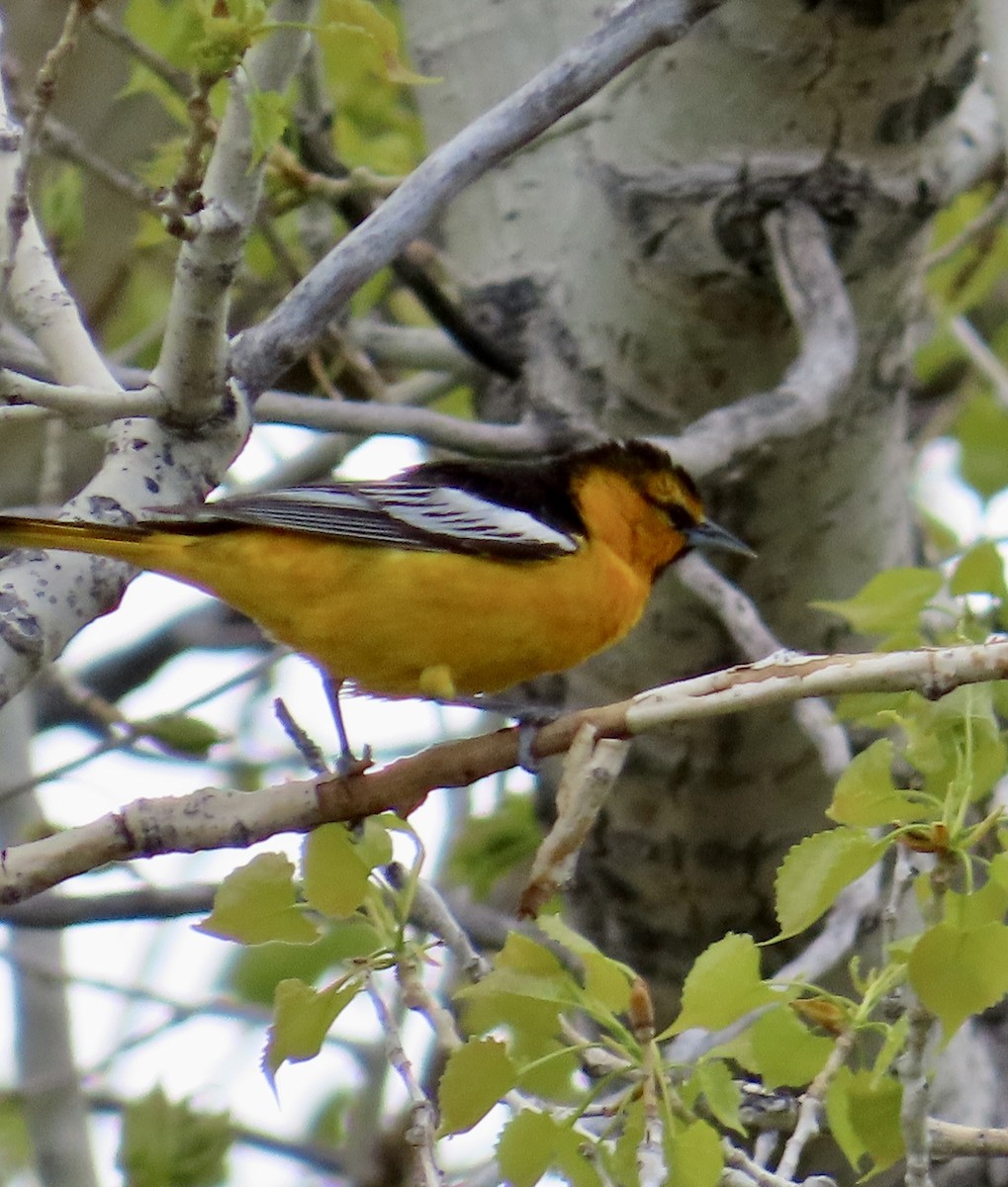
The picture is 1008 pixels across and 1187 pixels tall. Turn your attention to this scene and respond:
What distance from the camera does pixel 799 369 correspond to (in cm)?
354

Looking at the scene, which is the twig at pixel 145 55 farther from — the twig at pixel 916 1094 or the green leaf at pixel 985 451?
the green leaf at pixel 985 451

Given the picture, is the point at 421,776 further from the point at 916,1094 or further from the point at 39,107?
the point at 39,107

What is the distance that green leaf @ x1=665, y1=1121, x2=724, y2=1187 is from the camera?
1.73m

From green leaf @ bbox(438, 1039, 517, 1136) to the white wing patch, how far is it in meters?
1.57

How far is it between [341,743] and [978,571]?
3.57ft

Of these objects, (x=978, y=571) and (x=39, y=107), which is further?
(x=978, y=571)

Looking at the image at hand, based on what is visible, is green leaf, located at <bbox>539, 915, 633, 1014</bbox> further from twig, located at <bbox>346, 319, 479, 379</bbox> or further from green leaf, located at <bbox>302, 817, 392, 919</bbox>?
twig, located at <bbox>346, 319, 479, 379</bbox>

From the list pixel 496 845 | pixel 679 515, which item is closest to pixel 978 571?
pixel 679 515

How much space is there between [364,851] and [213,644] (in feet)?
15.0

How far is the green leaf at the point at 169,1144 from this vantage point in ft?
12.0

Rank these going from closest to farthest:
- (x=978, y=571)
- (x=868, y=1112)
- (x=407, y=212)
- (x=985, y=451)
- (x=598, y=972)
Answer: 1. (x=598, y=972)
2. (x=868, y=1112)
3. (x=978, y=571)
4. (x=407, y=212)
5. (x=985, y=451)

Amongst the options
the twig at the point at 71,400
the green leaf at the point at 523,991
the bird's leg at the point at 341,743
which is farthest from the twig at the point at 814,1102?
the twig at the point at 71,400

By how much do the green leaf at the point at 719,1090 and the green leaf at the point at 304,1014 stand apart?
42 cm

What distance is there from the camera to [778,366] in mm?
4078
